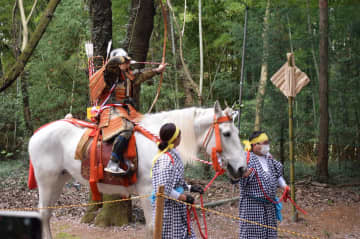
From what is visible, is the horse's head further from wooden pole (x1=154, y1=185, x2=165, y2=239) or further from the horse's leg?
the horse's leg

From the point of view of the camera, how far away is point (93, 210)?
6254 millimetres

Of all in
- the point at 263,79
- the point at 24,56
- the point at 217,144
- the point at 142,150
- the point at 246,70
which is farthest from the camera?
the point at 246,70

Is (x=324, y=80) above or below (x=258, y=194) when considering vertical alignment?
above

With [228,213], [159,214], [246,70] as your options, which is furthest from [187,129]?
[246,70]

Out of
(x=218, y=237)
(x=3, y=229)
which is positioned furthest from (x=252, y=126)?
(x=3, y=229)

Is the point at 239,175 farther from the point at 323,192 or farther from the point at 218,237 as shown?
the point at 323,192

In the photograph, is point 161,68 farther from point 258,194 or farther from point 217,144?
point 258,194

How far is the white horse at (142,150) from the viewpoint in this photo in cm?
381

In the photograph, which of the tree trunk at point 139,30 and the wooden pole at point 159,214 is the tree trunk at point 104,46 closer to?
the tree trunk at point 139,30

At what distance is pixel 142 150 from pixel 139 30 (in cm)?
310

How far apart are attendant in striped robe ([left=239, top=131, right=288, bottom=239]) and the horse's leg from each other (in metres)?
2.35

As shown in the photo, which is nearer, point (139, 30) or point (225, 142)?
point (225, 142)

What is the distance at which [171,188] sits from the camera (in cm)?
300

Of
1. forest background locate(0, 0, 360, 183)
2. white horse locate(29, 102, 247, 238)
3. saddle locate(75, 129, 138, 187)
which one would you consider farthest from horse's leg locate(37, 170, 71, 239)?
forest background locate(0, 0, 360, 183)
